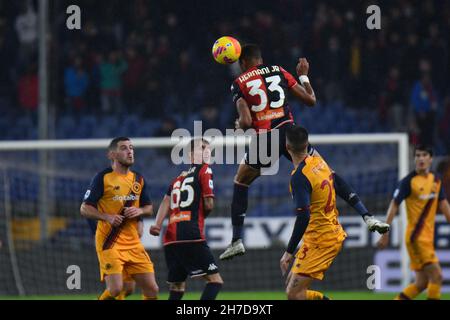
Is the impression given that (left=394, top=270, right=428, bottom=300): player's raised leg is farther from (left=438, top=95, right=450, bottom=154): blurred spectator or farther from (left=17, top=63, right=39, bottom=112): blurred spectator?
(left=17, top=63, right=39, bottom=112): blurred spectator

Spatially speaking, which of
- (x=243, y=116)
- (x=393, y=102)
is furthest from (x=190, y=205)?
(x=393, y=102)

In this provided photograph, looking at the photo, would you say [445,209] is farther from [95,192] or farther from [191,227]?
[95,192]

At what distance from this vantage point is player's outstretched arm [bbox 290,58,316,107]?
10.3 meters

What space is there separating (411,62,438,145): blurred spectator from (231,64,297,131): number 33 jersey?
8668mm

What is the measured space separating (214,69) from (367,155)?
13.8 ft

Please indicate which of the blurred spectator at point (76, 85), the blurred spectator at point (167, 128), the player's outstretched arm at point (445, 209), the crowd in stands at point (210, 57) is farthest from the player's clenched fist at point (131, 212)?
the blurred spectator at point (76, 85)

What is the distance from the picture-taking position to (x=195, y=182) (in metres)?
11.1

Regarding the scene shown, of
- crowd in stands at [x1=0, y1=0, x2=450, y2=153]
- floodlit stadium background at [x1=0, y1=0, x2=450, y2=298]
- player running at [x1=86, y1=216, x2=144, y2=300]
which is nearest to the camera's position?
player running at [x1=86, y1=216, x2=144, y2=300]

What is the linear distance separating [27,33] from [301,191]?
13.2 m

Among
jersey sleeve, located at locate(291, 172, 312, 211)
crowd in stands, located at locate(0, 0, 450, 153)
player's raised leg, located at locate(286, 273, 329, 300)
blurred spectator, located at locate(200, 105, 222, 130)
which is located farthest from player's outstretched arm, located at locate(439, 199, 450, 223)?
blurred spectator, located at locate(200, 105, 222, 130)

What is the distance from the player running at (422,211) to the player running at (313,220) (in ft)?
10.0
